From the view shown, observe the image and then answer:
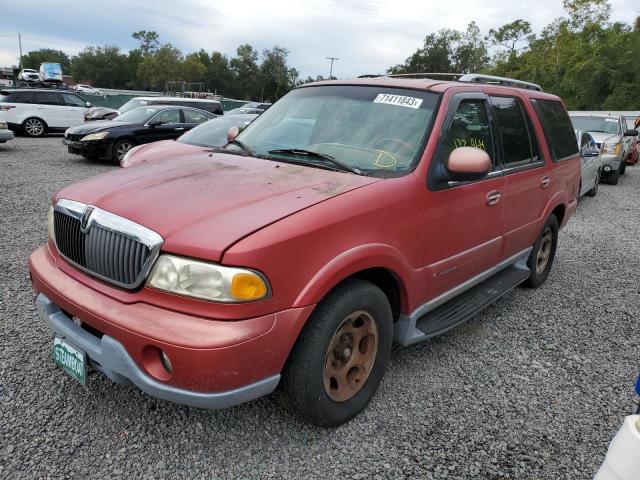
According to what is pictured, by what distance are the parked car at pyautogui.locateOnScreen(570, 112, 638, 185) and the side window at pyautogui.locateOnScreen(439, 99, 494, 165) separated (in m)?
9.76

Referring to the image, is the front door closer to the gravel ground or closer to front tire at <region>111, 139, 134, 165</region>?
the gravel ground

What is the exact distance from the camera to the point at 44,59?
10294 cm

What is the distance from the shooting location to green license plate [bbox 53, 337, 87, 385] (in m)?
2.22

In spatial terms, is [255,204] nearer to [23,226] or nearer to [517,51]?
[23,226]

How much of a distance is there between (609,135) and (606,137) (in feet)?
1.31

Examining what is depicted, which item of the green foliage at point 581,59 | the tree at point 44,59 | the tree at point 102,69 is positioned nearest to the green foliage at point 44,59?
the tree at point 44,59

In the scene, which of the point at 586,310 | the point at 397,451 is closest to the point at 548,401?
the point at 397,451

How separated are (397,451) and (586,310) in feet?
9.32

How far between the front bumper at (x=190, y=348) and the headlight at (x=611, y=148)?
12.0 metres

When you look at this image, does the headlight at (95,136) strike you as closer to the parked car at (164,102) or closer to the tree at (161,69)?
the parked car at (164,102)

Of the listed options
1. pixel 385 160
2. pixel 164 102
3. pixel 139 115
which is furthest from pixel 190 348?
pixel 164 102

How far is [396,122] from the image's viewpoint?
9.80 feet

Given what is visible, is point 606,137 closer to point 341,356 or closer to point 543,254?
point 543,254

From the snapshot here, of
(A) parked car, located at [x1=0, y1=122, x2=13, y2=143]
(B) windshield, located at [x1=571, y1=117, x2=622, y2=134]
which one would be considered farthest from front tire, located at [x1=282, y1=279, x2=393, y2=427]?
(A) parked car, located at [x1=0, y1=122, x2=13, y2=143]
